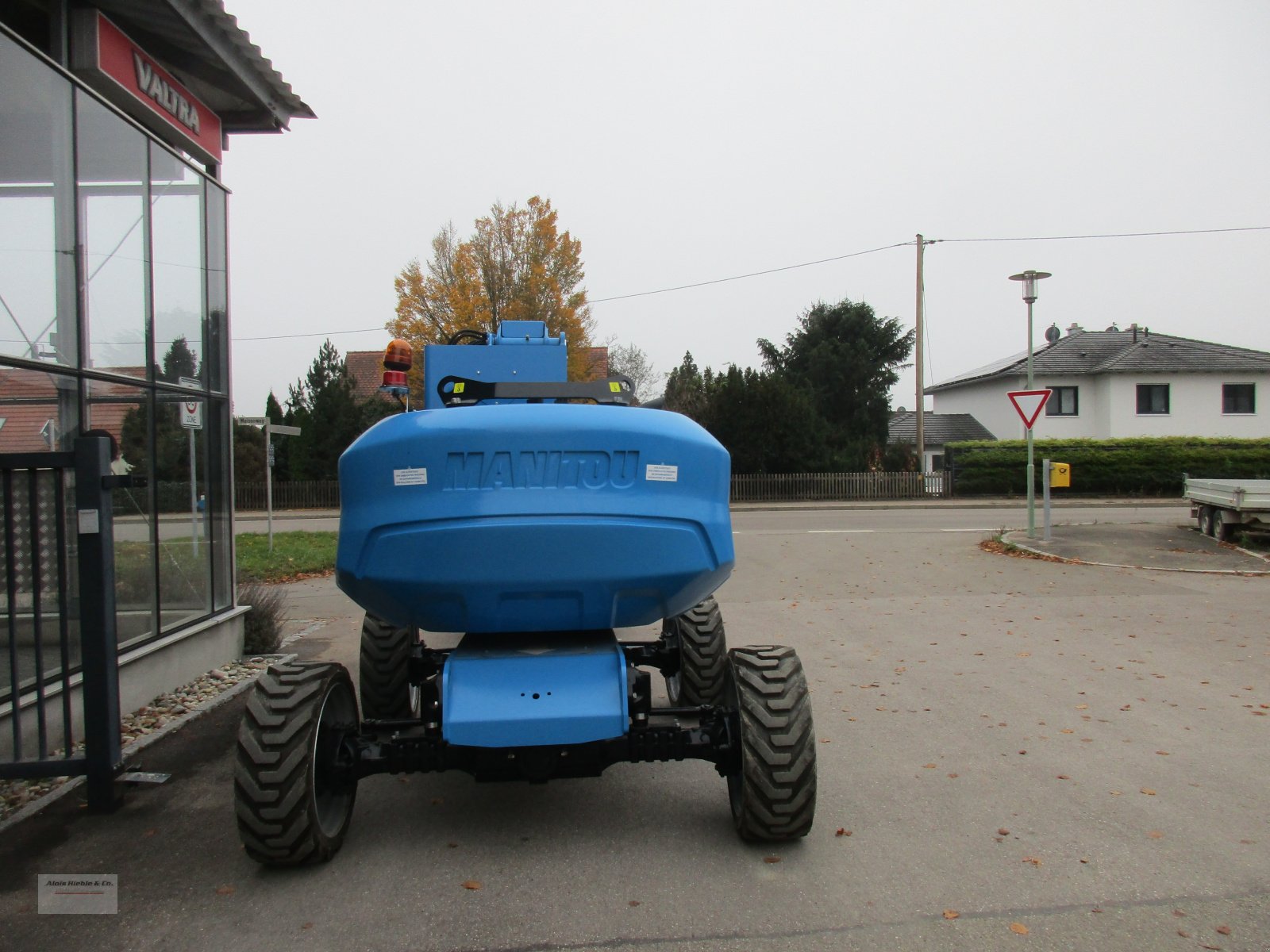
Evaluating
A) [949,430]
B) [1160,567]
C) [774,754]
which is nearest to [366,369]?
[949,430]

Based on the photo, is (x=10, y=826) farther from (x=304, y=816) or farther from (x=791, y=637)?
(x=791, y=637)

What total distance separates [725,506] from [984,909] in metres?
1.63

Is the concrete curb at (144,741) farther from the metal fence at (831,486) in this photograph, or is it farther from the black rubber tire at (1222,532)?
the metal fence at (831,486)

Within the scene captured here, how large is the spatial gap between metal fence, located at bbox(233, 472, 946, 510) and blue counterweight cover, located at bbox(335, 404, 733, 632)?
2762cm

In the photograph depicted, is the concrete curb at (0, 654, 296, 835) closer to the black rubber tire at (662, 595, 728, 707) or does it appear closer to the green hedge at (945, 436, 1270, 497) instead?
the black rubber tire at (662, 595, 728, 707)

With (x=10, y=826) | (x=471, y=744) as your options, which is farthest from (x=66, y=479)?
(x=471, y=744)

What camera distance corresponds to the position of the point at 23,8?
6254mm

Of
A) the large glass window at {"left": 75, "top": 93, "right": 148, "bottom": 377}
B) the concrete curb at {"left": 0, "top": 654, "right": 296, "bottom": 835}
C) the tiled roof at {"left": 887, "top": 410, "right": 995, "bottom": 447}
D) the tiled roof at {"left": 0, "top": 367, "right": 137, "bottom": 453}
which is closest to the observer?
the concrete curb at {"left": 0, "top": 654, "right": 296, "bottom": 835}

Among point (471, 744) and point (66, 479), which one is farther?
point (66, 479)

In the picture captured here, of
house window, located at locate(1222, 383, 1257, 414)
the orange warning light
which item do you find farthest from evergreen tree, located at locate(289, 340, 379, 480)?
house window, located at locate(1222, 383, 1257, 414)

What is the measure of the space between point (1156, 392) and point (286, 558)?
37.0 meters

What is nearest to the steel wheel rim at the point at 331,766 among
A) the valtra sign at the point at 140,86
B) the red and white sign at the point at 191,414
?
the red and white sign at the point at 191,414

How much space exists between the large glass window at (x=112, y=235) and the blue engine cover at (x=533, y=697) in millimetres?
3645

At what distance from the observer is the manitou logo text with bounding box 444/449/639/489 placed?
3172 mm
